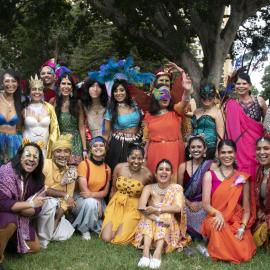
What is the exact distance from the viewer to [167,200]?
540 cm

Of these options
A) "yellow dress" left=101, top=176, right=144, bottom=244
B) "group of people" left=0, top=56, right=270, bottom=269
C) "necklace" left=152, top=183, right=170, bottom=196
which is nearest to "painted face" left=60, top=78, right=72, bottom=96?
"group of people" left=0, top=56, right=270, bottom=269

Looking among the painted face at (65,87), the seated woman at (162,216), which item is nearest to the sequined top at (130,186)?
the seated woman at (162,216)

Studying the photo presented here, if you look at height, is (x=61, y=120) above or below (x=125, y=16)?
below

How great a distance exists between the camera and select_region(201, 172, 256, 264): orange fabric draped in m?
4.95

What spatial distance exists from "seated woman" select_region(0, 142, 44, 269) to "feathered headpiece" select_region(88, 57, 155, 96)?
6.15 feet

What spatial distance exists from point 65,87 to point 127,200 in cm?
179

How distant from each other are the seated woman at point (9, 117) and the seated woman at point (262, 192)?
287 cm

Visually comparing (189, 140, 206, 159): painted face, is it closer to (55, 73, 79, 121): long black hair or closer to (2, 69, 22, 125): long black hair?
(55, 73, 79, 121): long black hair

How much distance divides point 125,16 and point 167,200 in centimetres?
928

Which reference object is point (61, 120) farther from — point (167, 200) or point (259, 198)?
point (259, 198)

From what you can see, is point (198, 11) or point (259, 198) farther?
point (198, 11)

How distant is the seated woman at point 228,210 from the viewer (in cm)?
497

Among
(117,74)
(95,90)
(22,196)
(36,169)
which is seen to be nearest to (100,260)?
(22,196)

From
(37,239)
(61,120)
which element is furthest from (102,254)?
(61,120)
